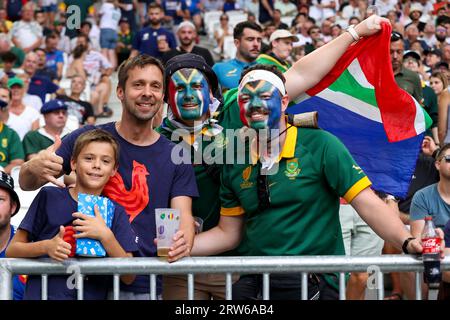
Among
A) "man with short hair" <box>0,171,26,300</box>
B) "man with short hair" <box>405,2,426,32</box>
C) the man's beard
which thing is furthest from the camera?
"man with short hair" <box>405,2,426,32</box>

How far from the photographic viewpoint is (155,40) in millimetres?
16453

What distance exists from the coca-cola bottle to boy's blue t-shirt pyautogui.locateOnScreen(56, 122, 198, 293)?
139cm

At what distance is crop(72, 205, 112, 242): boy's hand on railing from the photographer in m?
5.19

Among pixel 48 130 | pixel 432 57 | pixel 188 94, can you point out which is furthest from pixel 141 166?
pixel 432 57

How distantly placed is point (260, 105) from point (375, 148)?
4.34 feet

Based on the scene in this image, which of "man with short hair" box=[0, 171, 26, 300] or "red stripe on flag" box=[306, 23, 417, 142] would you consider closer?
"man with short hair" box=[0, 171, 26, 300]

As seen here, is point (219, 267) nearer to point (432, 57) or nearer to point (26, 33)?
point (432, 57)

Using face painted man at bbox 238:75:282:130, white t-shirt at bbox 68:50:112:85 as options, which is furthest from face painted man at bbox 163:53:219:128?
white t-shirt at bbox 68:50:112:85

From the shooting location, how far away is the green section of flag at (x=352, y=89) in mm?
6738

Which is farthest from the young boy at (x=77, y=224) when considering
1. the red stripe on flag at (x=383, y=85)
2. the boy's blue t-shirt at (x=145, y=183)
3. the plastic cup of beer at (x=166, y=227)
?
the red stripe on flag at (x=383, y=85)

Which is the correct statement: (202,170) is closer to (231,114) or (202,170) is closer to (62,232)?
(231,114)

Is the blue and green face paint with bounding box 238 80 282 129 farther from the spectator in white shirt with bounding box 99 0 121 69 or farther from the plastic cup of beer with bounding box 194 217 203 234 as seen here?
the spectator in white shirt with bounding box 99 0 121 69

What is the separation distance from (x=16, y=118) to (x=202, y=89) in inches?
294
